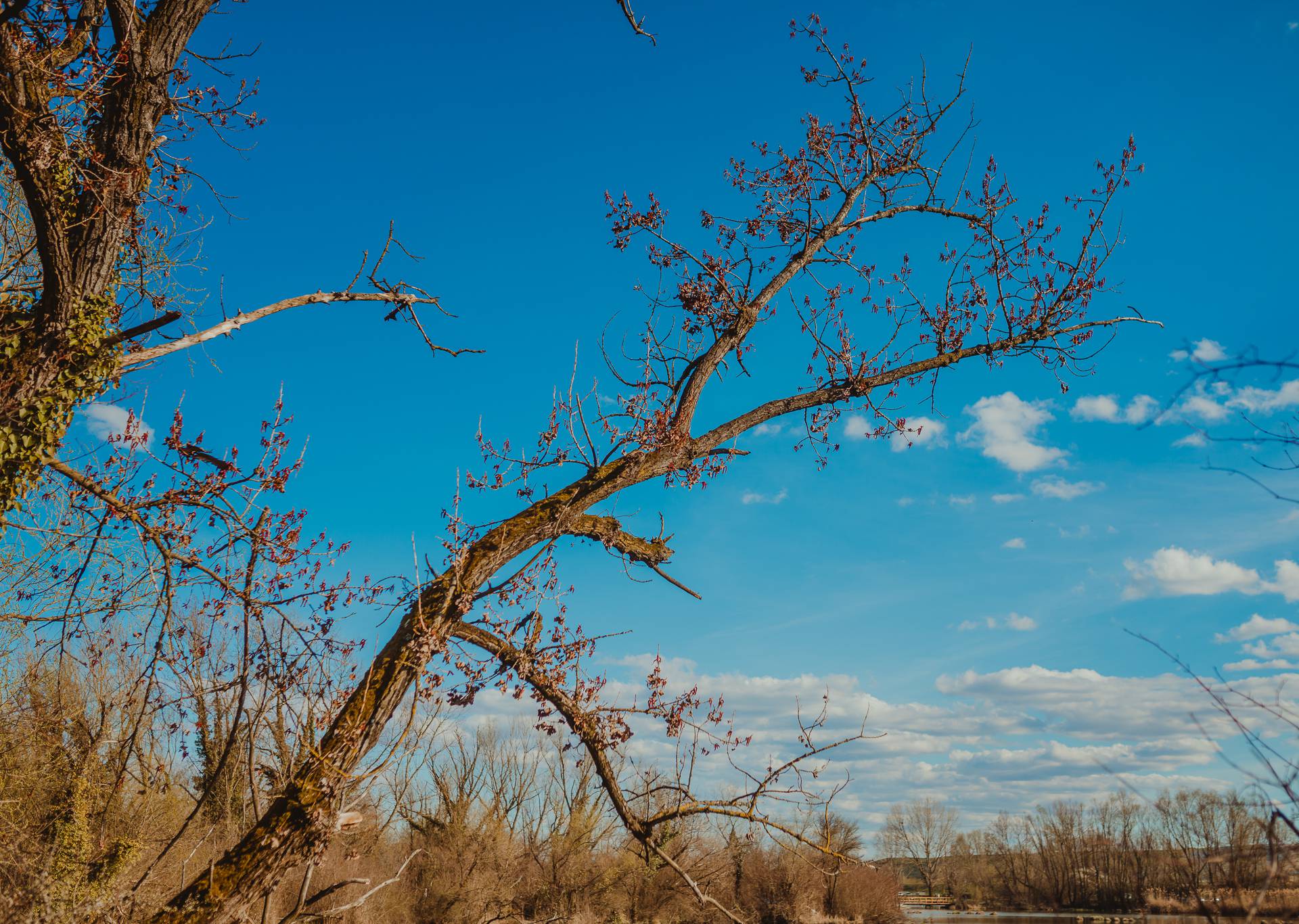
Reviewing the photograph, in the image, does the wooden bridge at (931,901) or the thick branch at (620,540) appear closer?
the thick branch at (620,540)

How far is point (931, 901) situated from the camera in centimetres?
6744

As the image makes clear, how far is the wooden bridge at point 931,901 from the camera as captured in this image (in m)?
65.5

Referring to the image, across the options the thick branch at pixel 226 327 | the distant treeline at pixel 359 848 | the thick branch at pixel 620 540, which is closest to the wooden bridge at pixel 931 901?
the distant treeline at pixel 359 848

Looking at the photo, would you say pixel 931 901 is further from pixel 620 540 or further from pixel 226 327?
pixel 226 327

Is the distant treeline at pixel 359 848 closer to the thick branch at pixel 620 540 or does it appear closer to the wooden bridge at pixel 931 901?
the thick branch at pixel 620 540

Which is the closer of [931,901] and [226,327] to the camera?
[226,327]

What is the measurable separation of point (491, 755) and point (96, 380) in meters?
26.5

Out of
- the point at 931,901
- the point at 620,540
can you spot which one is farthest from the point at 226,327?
the point at 931,901

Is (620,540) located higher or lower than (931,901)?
higher

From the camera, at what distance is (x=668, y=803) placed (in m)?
4.30

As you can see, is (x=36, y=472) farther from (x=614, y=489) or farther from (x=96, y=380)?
(x=614, y=489)

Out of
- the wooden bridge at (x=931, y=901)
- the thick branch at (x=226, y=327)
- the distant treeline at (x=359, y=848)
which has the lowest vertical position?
the wooden bridge at (x=931, y=901)

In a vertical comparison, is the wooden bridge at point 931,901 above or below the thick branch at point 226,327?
below

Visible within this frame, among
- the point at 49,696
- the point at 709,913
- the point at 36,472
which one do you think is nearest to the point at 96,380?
the point at 36,472
